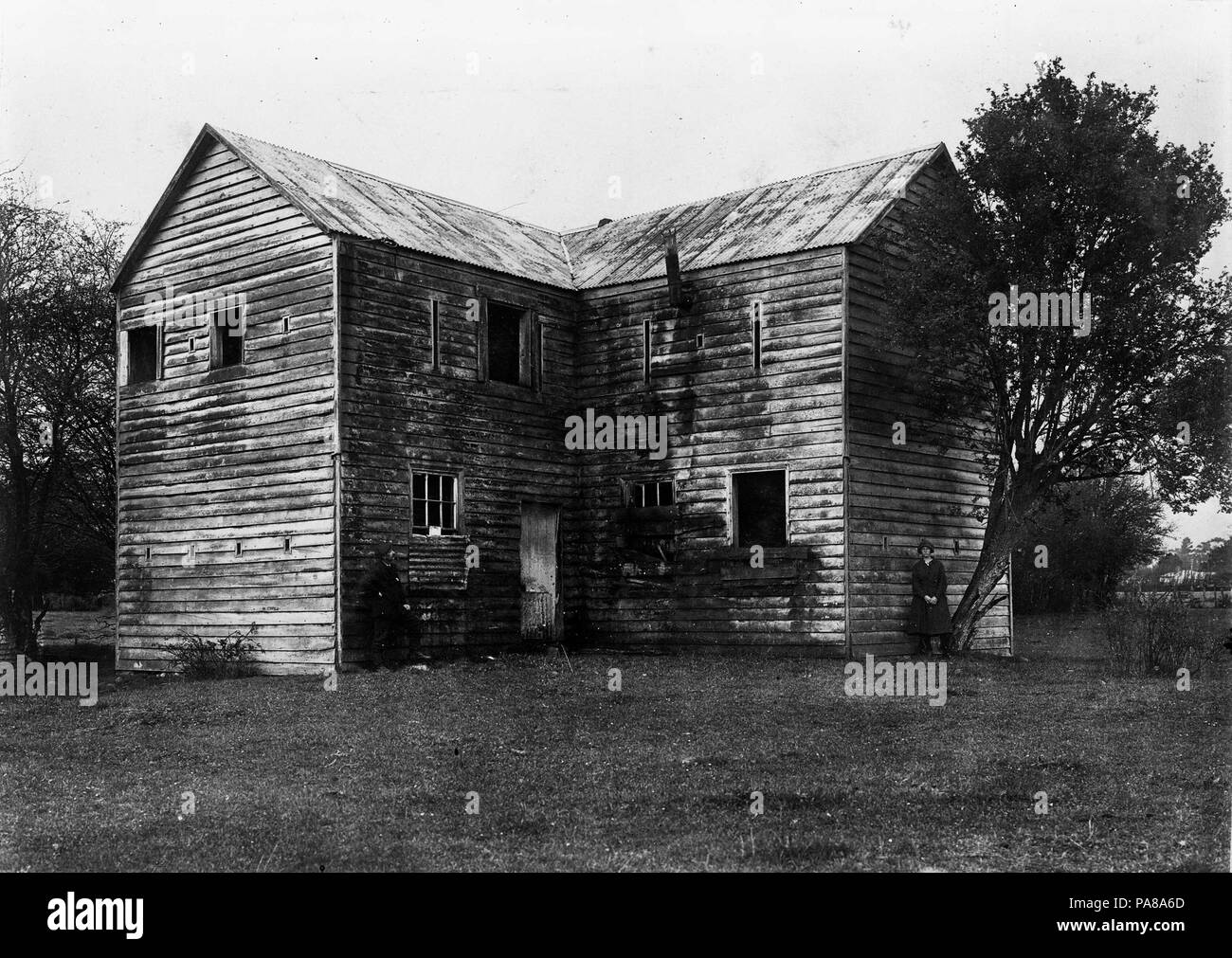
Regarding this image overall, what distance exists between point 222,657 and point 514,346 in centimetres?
772

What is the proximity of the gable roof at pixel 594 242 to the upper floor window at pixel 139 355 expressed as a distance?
107cm

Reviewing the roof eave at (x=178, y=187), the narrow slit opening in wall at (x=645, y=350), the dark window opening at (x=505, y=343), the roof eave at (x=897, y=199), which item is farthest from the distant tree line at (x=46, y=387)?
the roof eave at (x=897, y=199)

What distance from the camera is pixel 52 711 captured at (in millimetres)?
17250

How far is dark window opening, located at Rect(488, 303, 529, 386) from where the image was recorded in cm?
2447

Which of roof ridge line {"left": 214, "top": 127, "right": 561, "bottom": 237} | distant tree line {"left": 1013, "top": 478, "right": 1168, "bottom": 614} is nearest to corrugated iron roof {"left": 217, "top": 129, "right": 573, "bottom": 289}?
roof ridge line {"left": 214, "top": 127, "right": 561, "bottom": 237}

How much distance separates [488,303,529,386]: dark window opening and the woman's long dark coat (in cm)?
809

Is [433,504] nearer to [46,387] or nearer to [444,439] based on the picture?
[444,439]

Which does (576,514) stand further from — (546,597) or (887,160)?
(887,160)

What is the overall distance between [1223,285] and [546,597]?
12.8m

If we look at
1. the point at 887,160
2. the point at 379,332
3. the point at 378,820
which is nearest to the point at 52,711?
the point at 379,332

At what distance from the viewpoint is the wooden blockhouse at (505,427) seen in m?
21.5

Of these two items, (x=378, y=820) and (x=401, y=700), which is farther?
(x=401, y=700)

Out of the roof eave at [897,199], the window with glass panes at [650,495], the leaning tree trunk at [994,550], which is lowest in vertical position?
the leaning tree trunk at [994,550]

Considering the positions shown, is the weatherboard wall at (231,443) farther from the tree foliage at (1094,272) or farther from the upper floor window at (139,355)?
the tree foliage at (1094,272)
